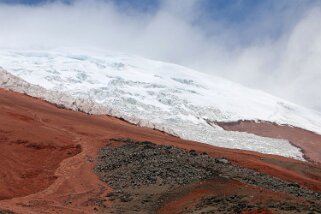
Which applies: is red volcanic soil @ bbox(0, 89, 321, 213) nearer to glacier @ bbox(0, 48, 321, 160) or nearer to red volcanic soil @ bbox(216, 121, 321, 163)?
glacier @ bbox(0, 48, 321, 160)

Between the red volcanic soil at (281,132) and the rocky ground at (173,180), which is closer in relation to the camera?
the rocky ground at (173,180)

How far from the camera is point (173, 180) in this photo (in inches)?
922

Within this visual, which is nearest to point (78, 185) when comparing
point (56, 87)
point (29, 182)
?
point (29, 182)

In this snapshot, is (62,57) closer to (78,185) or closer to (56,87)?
(56,87)

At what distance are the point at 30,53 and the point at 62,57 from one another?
7.09 m

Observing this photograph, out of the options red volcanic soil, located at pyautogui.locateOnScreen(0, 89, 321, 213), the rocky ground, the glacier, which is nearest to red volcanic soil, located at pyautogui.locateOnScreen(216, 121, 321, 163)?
the glacier

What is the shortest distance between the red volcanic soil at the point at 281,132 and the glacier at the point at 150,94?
1927 mm

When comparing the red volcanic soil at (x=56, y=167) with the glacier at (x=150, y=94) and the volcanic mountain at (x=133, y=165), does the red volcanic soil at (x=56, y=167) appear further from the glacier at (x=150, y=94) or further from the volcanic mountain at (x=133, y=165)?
the glacier at (x=150, y=94)

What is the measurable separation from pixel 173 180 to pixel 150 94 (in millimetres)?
58586

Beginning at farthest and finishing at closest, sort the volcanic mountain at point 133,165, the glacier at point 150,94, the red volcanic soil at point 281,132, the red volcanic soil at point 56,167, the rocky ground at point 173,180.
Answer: the red volcanic soil at point 281,132 < the glacier at point 150,94 < the red volcanic soil at point 56,167 < the volcanic mountain at point 133,165 < the rocky ground at point 173,180

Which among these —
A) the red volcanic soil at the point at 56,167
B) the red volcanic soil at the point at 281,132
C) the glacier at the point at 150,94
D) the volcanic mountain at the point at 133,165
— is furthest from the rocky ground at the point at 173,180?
the red volcanic soil at the point at 281,132

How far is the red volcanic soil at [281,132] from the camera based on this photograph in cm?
7550

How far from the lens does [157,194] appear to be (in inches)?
854

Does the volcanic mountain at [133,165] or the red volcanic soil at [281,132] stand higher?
the red volcanic soil at [281,132]
